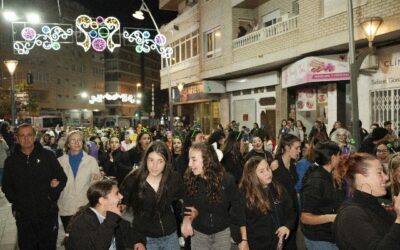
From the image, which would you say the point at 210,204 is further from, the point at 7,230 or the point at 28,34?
the point at 28,34

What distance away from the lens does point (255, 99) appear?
2148 centimetres

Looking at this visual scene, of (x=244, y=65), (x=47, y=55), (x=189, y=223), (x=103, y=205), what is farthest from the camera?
(x=47, y=55)

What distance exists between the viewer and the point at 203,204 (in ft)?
14.4

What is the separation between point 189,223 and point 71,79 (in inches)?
2795

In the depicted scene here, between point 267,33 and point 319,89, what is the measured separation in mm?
3391

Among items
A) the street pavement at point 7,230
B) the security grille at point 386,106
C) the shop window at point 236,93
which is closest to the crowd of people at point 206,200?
the street pavement at point 7,230

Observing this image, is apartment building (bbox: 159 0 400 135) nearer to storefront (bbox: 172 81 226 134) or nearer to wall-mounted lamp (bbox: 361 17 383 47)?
storefront (bbox: 172 81 226 134)

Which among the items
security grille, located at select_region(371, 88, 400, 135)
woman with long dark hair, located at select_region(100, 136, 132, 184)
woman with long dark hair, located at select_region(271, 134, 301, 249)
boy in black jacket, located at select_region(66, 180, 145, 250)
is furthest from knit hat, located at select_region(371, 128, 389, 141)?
boy in black jacket, located at select_region(66, 180, 145, 250)

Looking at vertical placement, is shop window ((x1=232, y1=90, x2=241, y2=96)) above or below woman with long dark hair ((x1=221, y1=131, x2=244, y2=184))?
above

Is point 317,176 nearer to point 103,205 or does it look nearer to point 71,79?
point 103,205

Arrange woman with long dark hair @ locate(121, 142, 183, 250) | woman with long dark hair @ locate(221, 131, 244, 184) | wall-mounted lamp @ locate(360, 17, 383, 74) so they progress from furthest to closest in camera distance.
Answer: wall-mounted lamp @ locate(360, 17, 383, 74), woman with long dark hair @ locate(221, 131, 244, 184), woman with long dark hair @ locate(121, 142, 183, 250)

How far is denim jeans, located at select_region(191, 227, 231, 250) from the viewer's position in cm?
436

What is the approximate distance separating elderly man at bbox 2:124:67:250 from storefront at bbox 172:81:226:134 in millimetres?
19153

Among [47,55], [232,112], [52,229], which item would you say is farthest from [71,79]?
[52,229]
